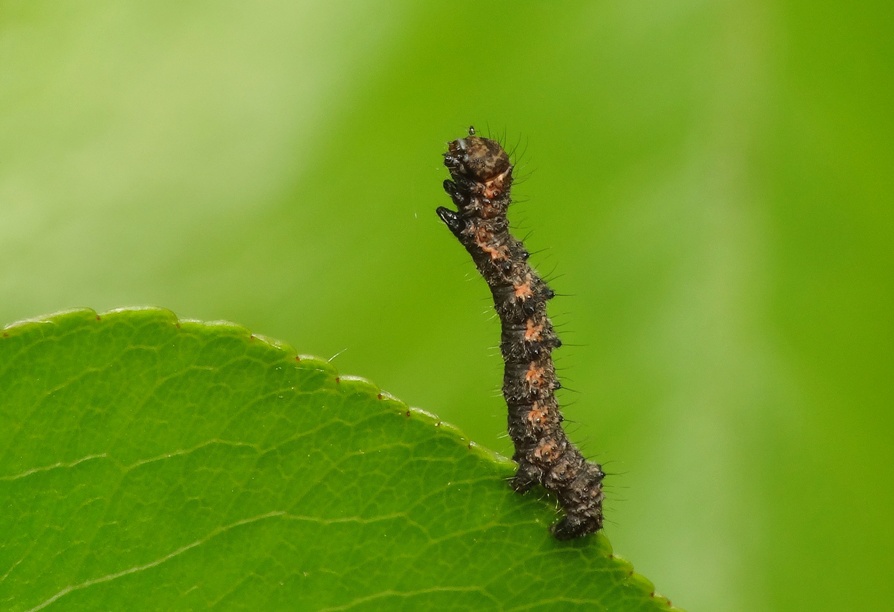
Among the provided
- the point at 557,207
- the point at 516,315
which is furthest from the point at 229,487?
the point at 557,207

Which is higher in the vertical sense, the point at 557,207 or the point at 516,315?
the point at 557,207

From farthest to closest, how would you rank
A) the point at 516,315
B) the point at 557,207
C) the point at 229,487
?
the point at 557,207 → the point at 516,315 → the point at 229,487

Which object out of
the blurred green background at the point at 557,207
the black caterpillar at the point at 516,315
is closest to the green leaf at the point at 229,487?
the black caterpillar at the point at 516,315

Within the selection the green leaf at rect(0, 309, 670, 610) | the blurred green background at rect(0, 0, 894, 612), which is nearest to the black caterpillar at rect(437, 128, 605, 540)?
the green leaf at rect(0, 309, 670, 610)

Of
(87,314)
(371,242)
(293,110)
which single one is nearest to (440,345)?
(371,242)

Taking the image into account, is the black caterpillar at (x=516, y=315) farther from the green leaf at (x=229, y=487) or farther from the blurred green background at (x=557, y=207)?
the blurred green background at (x=557, y=207)

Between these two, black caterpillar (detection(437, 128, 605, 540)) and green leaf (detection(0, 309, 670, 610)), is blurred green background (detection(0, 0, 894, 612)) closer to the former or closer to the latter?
black caterpillar (detection(437, 128, 605, 540))

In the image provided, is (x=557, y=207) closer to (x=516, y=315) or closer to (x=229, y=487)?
(x=516, y=315)

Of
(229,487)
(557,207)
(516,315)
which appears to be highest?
(557,207)
